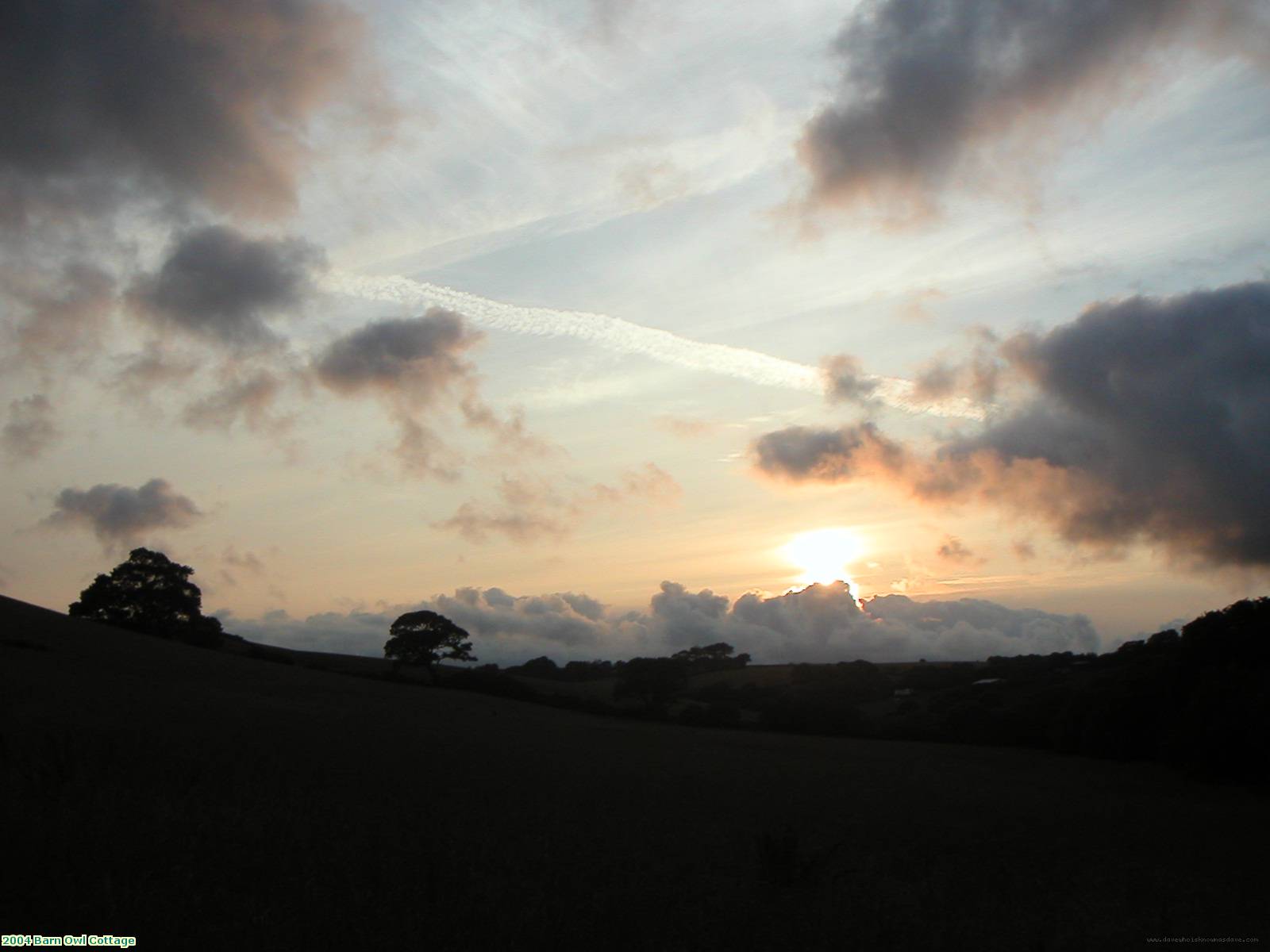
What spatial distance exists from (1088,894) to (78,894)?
49.2ft

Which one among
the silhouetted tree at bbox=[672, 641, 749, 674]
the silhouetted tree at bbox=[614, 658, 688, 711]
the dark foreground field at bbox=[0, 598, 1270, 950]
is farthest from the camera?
the silhouetted tree at bbox=[672, 641, 749, 674]

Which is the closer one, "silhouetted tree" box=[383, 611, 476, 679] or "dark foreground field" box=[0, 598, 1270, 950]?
"dark foreground field" box=[0, 598, 1270, 950]

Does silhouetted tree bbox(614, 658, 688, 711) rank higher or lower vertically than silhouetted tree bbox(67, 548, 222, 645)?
lower

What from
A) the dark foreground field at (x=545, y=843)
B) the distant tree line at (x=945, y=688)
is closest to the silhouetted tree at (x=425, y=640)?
the distant tree line at (x=945, y=688)

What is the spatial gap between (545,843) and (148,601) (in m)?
62.5

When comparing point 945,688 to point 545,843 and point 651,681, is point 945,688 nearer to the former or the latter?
point 651,681

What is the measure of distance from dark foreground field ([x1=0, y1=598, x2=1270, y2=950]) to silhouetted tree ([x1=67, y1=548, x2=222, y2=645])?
122 ft

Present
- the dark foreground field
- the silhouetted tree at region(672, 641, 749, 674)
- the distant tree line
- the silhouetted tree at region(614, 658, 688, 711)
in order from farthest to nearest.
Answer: the silhouetted tree at region(672, 641, 749, 674) < the silhouetted tree at region(614, 658, 688, 711) < the distant tree line < the dark foreground field

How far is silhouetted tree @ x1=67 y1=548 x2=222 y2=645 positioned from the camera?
6675cm

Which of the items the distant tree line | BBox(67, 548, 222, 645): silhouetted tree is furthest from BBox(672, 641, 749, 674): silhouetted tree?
BBox(67, 548, 222, 645): silhouetted tree

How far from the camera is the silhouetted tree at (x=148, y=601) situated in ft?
219

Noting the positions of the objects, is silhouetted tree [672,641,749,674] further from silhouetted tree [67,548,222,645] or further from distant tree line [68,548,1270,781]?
silhouetted tree [67,548,222,645]

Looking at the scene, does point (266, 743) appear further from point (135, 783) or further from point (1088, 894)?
point (1088, 894)

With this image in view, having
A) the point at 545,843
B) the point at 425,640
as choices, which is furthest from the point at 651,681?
the point at 545,843
